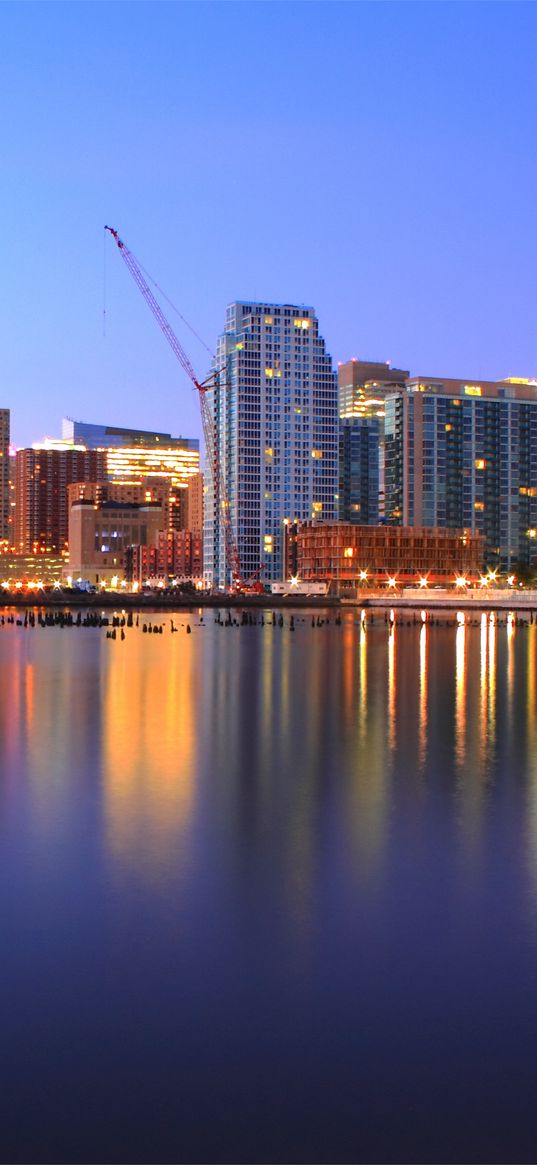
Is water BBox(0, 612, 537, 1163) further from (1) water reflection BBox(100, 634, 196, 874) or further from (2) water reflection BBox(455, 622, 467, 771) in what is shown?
(2) water reflection BBox(455, 622, 467, 771)

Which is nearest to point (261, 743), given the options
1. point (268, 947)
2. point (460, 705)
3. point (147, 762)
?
point (147, 762)

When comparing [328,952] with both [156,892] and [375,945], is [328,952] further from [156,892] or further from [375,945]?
[156,892]

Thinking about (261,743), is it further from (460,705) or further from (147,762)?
(460,705)

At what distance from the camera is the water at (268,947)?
12.7 meters

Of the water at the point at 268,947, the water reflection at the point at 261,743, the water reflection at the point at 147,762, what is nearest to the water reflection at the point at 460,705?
the water reflection at the point at 261,743

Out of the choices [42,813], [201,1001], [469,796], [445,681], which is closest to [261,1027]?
[201,1001]

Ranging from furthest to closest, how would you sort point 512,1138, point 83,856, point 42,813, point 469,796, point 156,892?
point 469,796 → point 42,813 → point 83,856 → point 156,892 → point 512,1138

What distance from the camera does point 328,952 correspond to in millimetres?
17594

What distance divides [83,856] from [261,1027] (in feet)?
30.1

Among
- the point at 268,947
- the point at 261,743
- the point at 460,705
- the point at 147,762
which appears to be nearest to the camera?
the point at 268,947

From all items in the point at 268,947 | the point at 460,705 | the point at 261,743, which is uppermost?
the point at 460,705

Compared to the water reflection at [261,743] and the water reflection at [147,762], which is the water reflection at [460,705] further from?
the water reflection at [147,762]

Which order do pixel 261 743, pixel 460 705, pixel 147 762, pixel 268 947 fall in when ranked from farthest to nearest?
pixel 460 705 < pixel 261 743 < pixel 147 762 < pixel 268 947

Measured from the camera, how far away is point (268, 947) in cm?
1772
